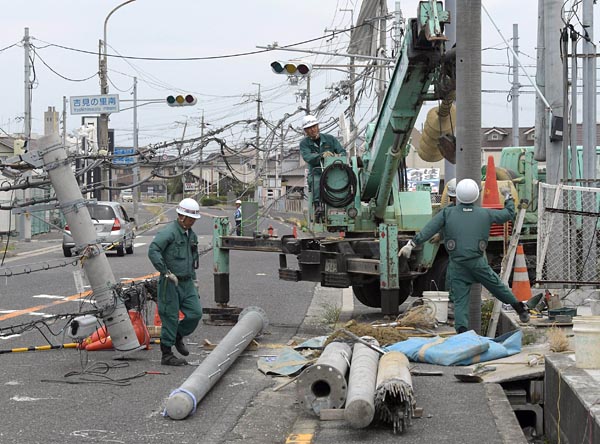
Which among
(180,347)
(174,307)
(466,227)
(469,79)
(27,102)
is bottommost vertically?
(180,347)

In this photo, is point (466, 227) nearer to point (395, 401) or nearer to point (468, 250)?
point (468, 250)

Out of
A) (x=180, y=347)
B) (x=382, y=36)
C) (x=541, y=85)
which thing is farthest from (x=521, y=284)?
(x=382, y=36)

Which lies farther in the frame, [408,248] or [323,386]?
[408,248]

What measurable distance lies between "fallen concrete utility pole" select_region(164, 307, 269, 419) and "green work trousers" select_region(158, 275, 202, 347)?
54 centimetres

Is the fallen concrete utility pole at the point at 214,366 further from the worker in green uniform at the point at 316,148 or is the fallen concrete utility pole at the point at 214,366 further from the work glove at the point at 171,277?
the worker in green uniform at the point at 316,148

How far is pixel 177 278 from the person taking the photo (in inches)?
436

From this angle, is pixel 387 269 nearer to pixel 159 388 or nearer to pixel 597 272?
pixel 597 272

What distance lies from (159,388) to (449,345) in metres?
2.97

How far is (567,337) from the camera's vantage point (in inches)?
402

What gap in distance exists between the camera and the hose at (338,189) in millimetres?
15148

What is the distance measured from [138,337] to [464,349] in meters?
4.01

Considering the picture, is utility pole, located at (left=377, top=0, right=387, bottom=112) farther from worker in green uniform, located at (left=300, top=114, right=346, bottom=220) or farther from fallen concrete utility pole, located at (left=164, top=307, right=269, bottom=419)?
fallen concrete utility pole, located at (left=164, top=307, right=269, bottom=419)

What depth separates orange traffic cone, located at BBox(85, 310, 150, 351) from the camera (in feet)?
39.0

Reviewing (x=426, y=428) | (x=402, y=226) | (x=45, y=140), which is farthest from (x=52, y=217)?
(x=426, y=428)
